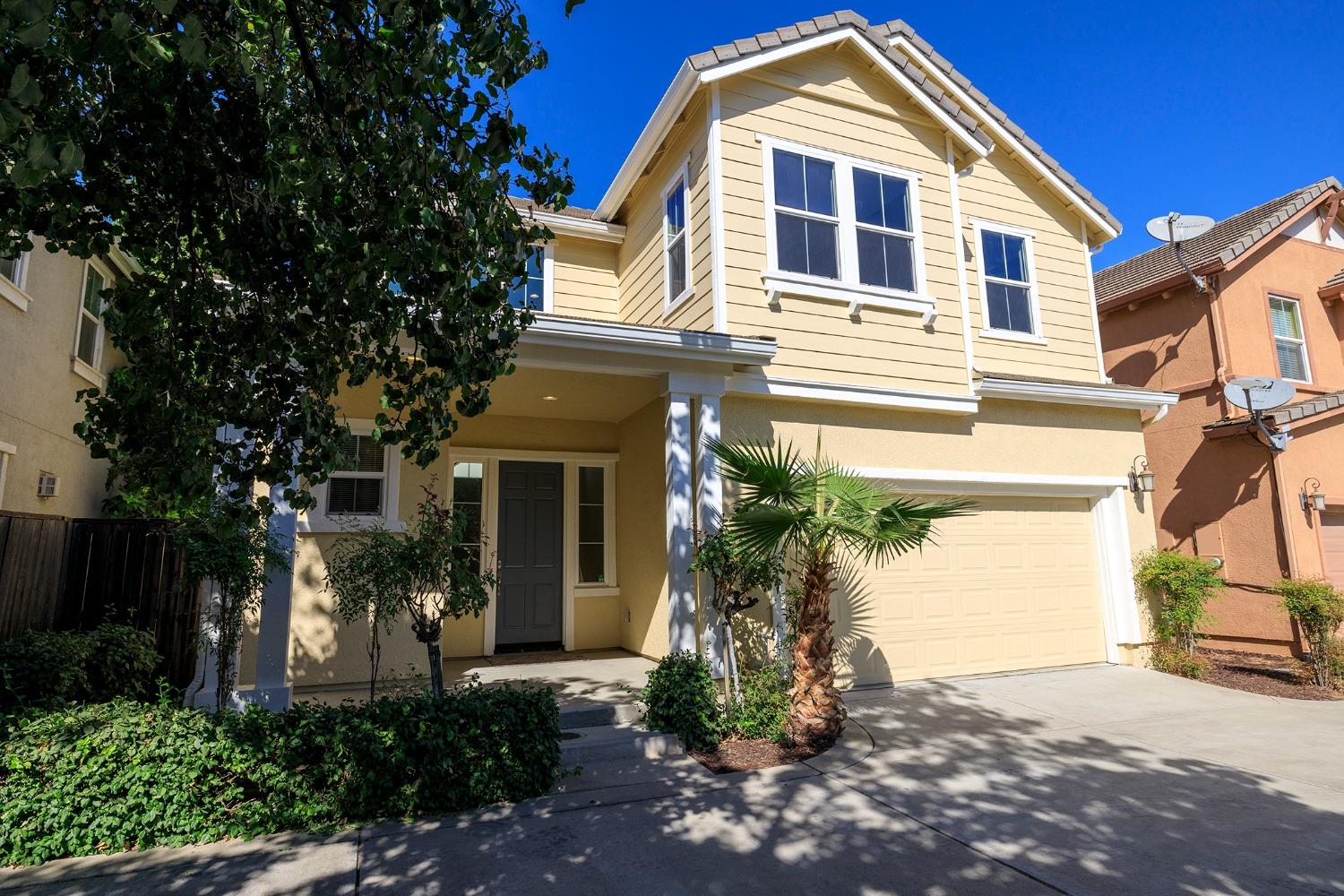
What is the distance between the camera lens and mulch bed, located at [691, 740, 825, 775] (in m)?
5.64

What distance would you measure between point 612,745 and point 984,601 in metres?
5.37

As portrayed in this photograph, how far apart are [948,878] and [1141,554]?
7609 mm

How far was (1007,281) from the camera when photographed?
10094mm

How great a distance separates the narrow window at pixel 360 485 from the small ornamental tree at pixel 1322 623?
415 inches

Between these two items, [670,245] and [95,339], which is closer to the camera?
[670,245]

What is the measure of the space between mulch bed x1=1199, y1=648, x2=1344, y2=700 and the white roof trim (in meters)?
7.08

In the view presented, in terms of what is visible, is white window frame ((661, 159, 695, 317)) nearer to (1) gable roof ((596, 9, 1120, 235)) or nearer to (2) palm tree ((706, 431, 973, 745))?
(1) gable roof ((596, 9, 1120, 235))

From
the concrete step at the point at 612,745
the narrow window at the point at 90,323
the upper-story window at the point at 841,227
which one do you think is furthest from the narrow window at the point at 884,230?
the narrow window at the point at 90,323

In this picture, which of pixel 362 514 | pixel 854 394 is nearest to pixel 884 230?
pixel 854 394

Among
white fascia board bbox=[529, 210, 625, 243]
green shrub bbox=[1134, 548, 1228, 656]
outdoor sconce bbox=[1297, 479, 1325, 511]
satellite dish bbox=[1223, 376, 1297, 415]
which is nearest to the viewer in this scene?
green shrub bbox=[1134, 548, 1228, 656]

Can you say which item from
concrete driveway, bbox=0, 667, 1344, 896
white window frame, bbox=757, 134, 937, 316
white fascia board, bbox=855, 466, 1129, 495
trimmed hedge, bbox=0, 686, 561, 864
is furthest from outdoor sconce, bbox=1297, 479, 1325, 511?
trimmed hedge, bbox=0, 686, 561, 864

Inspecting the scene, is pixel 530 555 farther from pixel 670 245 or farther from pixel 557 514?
pixel 670 245

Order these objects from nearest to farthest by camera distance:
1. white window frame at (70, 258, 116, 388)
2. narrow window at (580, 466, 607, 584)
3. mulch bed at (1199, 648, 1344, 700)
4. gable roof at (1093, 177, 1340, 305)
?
mulch bed at (1199, 648, 1344, 700) → white window frame at (70, 258, 116, 388) → narrow window at (580, 466, 607, 584) → gable roof at (1093, 177, 1340, 305)

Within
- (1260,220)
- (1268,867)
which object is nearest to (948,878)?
(1268,867)
